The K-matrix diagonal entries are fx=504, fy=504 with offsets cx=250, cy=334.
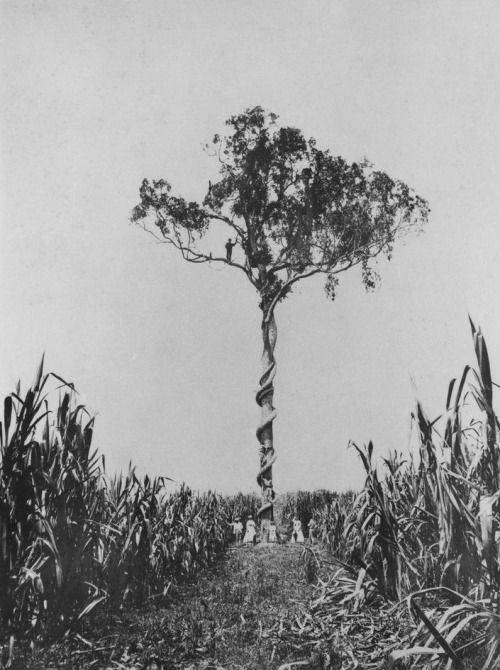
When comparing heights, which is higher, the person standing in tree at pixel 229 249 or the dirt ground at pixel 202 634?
the person standing in tree at pixel 229 249

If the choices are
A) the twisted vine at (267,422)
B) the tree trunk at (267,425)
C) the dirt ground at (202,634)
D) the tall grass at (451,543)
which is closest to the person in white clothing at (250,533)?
the tree trunk at (267,425)

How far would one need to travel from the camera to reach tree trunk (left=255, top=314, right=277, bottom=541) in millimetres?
11945

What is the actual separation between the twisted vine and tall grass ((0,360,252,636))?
6.62m

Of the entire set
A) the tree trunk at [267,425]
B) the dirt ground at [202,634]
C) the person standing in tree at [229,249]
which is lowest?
the dirt ground at [202,634]

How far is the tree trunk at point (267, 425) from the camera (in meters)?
11.9

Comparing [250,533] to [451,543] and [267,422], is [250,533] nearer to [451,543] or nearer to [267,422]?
[267,422]

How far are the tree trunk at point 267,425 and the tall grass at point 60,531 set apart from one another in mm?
6513

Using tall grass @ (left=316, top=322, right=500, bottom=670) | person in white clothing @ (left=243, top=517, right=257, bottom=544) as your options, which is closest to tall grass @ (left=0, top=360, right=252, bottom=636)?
tall grass @ (left=316, top=322, right=500, bottom=670)

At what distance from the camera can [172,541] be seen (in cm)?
645

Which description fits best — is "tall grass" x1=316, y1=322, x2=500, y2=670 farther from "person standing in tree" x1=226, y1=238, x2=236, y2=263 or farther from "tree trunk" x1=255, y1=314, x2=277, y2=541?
"person standing in tree" x1=226, y1=238, x2=236, y2=263

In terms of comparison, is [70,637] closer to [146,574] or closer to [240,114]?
[146,574]

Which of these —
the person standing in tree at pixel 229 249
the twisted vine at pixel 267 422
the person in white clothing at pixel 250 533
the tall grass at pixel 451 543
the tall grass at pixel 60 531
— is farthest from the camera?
the person standing in tree at pixel 229 249

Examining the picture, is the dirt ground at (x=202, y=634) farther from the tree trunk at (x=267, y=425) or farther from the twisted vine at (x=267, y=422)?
the twisted vine at (x=267, y=422)

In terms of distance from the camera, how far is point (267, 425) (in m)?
12.5
